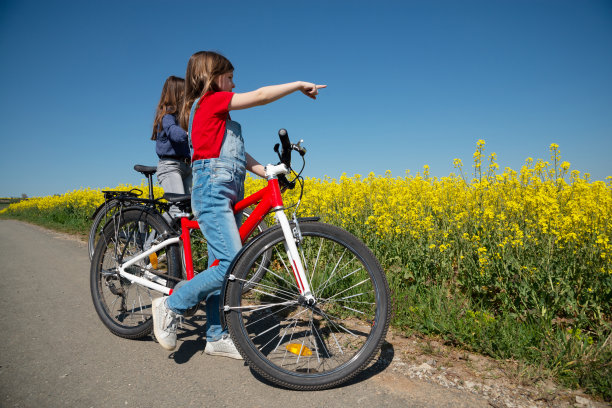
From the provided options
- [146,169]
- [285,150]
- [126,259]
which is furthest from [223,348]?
[146,169]

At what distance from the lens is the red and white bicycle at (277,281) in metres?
2.04

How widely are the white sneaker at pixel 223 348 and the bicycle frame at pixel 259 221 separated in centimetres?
50

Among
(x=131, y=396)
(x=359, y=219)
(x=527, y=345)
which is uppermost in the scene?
(x=359, y=219)

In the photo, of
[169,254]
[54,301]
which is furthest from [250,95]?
[54,301]

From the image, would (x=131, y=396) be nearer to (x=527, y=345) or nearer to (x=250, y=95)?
(x=250, y=95)

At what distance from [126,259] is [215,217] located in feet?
4.08

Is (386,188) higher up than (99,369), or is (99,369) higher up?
(386,188)

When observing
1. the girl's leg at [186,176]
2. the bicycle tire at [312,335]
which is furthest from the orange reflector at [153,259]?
the girl's leg at [186,176]

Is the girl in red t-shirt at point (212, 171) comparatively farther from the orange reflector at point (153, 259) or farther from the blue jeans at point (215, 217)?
the orange reflector at point (153, 259)

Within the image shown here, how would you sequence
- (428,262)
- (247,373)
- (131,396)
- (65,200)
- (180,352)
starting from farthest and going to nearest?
(65,200), (428,262), (180,352), (247,373), (131,396)

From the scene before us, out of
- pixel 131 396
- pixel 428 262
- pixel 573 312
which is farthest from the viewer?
pixel 428 262

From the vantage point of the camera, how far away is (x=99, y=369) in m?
2.26

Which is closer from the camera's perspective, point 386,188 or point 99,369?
point 99,369

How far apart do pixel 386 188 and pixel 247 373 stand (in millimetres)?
4566
